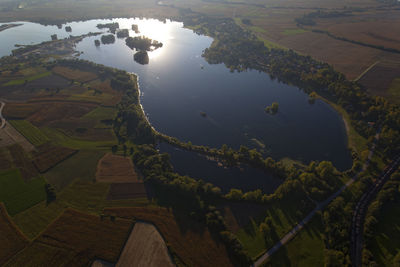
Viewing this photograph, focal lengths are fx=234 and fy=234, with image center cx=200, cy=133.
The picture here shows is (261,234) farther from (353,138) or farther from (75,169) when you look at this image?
(75,169)

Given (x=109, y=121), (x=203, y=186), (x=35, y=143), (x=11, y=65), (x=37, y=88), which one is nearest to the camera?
(x=203, y=186)

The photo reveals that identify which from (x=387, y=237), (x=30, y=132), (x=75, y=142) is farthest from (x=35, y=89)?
(x=387, y=237)

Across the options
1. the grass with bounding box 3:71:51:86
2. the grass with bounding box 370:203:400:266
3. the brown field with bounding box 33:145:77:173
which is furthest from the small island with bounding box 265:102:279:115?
the grass with bounding box 3:71:51:86

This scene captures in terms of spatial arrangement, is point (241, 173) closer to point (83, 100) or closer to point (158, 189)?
point (158, 189)

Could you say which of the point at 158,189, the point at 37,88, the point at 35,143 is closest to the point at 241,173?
the point at 158,189

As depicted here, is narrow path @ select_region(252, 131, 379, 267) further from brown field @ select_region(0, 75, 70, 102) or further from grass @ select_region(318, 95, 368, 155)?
brown field @ select_region(0, 75, 70, 102)

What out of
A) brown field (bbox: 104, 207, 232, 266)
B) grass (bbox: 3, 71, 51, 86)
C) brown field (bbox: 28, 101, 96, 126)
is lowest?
brown field (bbox: 104, 207, 232, 266)
